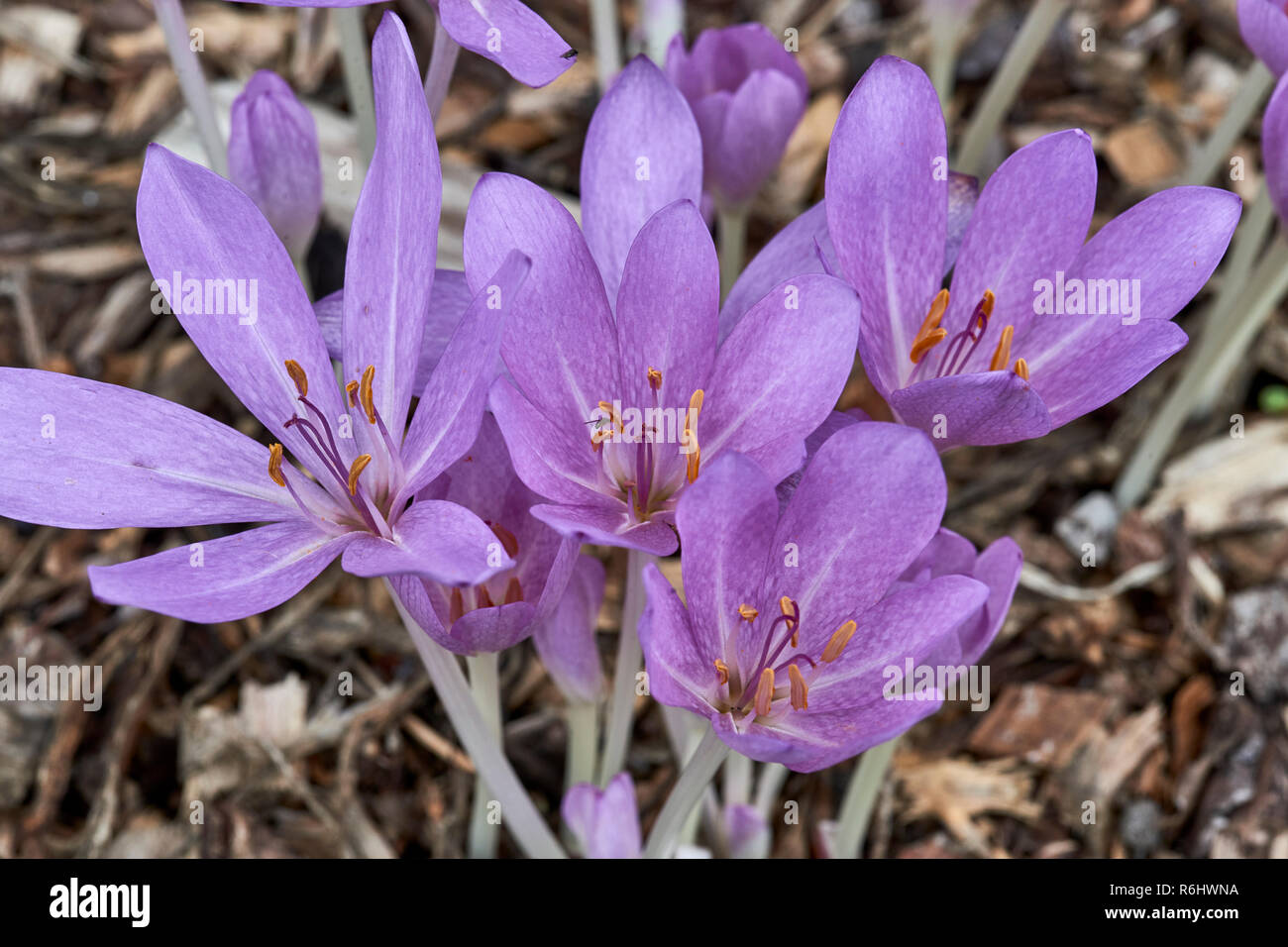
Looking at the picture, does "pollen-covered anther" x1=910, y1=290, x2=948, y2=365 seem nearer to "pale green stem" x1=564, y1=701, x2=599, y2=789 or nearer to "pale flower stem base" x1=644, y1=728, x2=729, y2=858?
"pale flower stem base" x1=644, y1=728, x2=729, y2=858

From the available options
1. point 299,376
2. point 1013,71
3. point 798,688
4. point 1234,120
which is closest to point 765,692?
point 798,688

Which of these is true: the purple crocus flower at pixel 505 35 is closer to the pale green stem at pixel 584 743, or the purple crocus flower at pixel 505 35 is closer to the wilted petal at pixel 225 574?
the wilted petal at pixel 225 574

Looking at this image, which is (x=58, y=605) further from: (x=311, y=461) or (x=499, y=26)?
(x=499, y=26)

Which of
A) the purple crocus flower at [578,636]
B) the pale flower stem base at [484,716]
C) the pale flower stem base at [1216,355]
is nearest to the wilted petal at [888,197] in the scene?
the purple crocus flower at [578,636]

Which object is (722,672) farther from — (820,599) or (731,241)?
(731,241)

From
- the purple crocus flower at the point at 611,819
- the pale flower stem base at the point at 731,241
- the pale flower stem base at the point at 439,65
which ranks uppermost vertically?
the pale flower stem base at the point at 731,241
